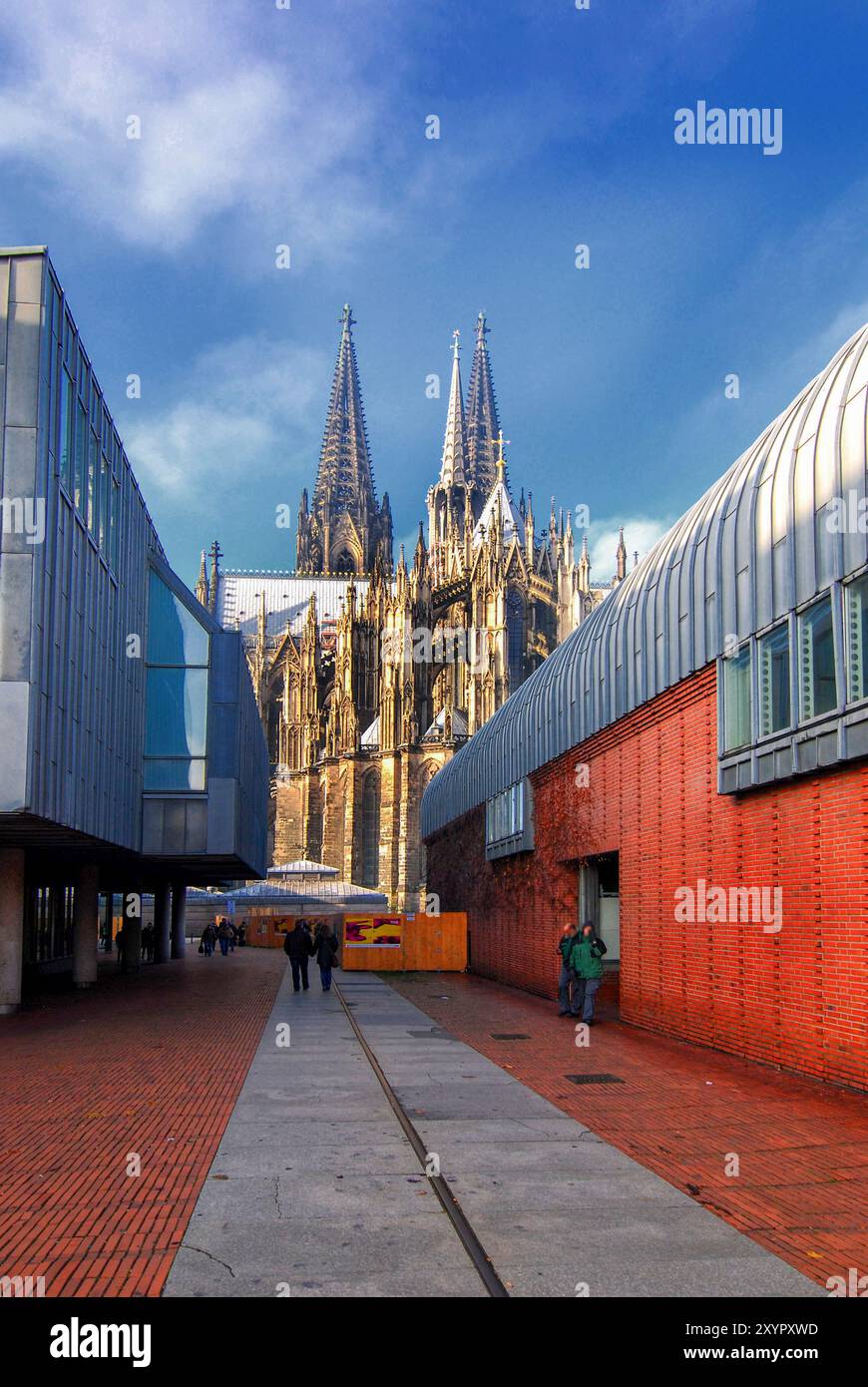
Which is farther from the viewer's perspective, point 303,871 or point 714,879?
point 303,871

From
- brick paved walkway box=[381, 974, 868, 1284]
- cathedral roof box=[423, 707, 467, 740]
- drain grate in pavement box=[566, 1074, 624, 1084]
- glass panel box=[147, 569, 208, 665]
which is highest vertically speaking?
cathedral roof box=[423, 707, 467, 740]

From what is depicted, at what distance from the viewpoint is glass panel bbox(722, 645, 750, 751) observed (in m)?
13.3

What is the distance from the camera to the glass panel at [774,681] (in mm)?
12195

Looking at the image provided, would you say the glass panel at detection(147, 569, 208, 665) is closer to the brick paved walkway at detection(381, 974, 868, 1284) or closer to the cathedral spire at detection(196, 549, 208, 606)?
the brick paved walkway at detection(381, 974, 868, 1284)

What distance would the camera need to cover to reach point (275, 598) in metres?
114

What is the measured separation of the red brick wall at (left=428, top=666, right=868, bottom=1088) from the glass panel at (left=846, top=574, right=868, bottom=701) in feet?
2.47

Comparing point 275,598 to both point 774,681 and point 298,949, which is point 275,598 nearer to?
point 298,949

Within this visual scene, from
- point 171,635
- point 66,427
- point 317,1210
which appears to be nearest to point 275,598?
point 171,635

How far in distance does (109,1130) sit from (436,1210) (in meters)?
3.66

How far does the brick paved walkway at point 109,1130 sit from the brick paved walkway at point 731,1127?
9.99ft

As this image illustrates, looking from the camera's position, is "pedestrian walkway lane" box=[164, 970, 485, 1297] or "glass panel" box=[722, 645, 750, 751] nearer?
"pedestrian walkway lane" box=[164, 970, 485, 1297]

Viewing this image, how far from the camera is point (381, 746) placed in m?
71.2

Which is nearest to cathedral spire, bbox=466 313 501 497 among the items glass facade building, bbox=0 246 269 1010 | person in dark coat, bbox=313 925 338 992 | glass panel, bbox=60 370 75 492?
glass facade building, bbox=0 246 269 1010
